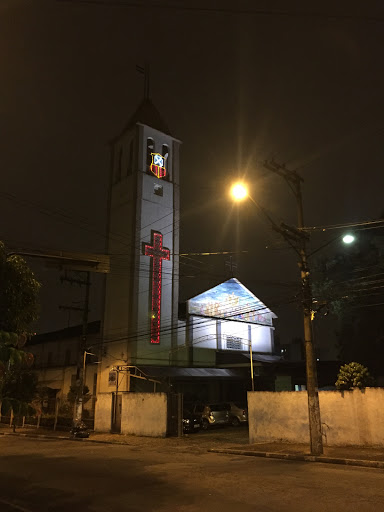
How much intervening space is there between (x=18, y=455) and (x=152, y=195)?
25192mm

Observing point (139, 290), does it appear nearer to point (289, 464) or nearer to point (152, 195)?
point (152, 195)

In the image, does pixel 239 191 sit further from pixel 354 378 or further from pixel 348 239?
pixel 348 239

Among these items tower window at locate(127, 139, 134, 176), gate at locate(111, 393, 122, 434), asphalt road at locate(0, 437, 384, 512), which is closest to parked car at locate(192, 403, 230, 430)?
gate at locate(111, 393, 122, 434)

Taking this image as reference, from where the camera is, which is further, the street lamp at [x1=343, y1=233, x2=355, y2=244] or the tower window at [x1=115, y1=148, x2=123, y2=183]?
the tower window at [x1=115, y1=148, x2=123, y2=183]

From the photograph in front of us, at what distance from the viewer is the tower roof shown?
4138cm

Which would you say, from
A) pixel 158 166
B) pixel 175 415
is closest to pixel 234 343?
pixel 175 415

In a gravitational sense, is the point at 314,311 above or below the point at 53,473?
above

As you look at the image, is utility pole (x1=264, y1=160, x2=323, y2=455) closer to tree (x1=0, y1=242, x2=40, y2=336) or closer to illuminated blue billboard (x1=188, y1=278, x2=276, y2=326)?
tree (x1=0, y1=242, x2=40, y2=336)

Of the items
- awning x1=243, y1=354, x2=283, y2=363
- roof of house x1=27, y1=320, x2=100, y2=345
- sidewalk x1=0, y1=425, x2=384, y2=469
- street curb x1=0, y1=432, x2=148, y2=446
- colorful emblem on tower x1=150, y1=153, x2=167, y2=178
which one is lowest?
street curb x1=0, y1=432, x2=148, y2=446

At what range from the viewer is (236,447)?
17.8 m

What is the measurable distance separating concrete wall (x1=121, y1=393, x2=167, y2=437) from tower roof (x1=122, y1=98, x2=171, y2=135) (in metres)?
25.4

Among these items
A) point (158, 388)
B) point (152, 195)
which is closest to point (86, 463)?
point (158, 388)

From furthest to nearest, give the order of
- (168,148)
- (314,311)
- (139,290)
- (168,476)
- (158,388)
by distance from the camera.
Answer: (168,148), (139,290), (158,388), (314,311), (168,476)

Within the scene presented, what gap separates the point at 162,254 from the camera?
36.7m
